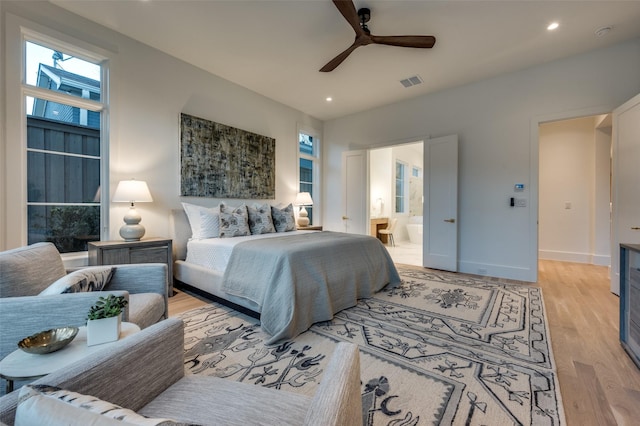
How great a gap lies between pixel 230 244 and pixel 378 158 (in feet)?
18.8

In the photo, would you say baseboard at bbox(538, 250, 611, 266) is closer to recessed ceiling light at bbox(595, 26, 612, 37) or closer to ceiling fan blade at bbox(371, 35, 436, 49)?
recessed ceiling light at bbox(595, 26, 612, 37)

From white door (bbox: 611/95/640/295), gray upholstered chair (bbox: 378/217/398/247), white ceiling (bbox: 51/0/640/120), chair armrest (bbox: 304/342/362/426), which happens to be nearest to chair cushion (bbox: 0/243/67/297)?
chair armrest (bbox: 304/342/362/426)

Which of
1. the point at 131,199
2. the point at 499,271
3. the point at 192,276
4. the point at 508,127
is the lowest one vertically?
the point at 499,271

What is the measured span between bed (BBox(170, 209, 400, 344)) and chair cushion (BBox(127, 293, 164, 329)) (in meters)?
0.76

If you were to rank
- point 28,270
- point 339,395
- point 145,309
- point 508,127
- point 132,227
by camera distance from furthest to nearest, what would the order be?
point 508,127, point 132,227, point 145,309, point 28,270, point 339,395

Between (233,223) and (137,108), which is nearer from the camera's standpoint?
(137,108)

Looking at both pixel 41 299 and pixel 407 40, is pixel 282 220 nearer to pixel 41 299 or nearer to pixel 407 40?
pixel 407 40

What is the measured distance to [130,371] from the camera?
0.85 meters

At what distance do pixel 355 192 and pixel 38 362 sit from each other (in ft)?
16.5

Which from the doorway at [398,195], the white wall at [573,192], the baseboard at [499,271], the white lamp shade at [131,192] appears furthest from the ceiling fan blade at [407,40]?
the doorway at [398,195]

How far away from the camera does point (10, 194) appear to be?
244 centimetres

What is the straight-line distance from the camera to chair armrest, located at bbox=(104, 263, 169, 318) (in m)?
1.97

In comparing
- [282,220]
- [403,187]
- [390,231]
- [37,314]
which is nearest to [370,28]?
[282,220]

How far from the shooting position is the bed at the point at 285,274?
7.31 feet
